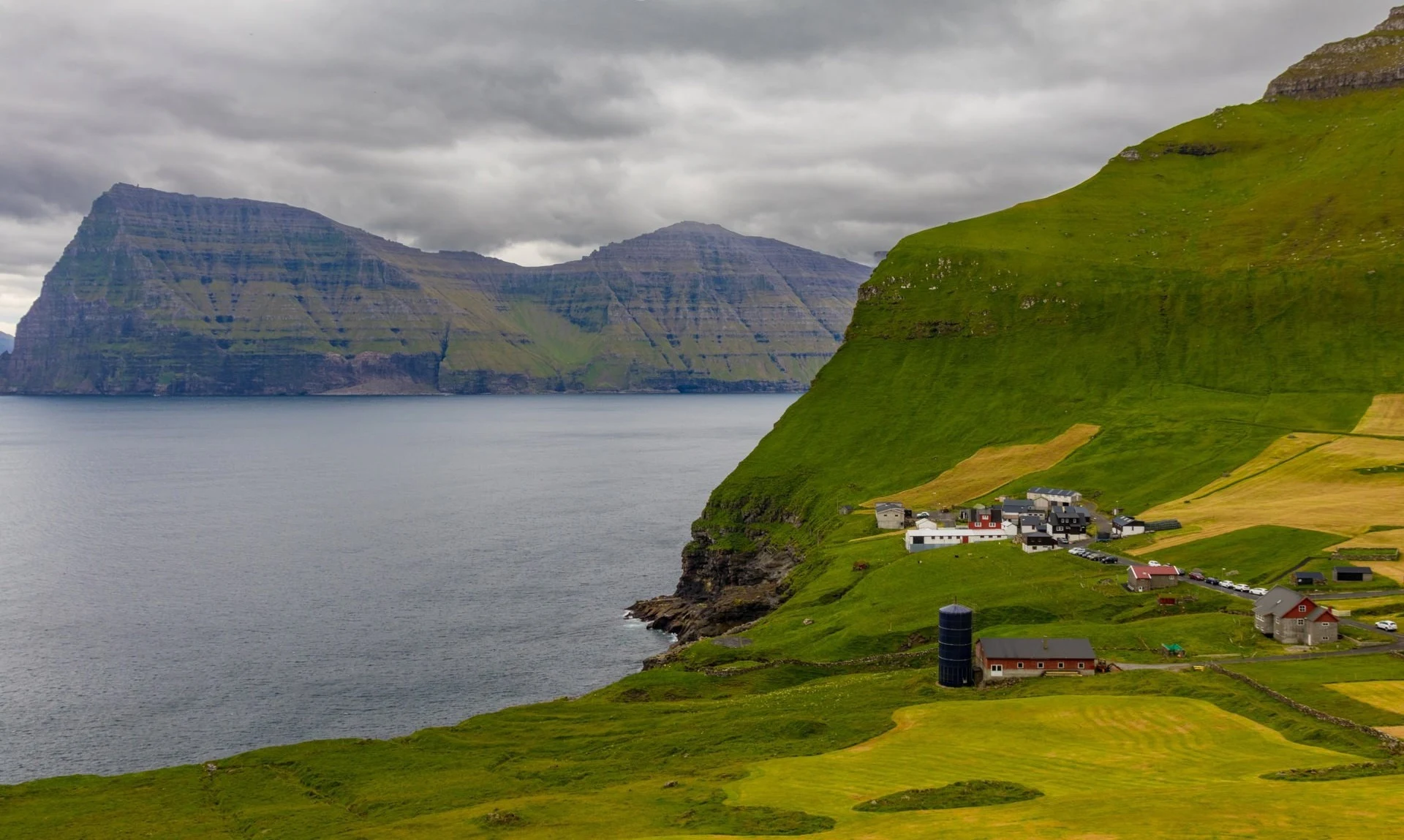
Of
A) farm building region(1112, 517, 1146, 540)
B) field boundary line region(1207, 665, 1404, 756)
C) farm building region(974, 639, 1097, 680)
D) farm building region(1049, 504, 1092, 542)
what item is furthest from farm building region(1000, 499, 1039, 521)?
field boundary line region(1207, 665, 1404, 756)

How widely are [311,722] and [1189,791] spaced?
94676 millimetres

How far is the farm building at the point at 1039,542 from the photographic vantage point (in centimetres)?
15075

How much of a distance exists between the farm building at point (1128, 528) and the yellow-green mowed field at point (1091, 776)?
7140 cm

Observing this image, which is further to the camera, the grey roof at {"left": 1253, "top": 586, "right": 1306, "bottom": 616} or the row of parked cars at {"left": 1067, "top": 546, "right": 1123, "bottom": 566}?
the row of parked cars at {"left": 1067, "top": 546, "right": 1123, "bottom": 566}

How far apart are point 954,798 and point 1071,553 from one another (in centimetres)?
8786

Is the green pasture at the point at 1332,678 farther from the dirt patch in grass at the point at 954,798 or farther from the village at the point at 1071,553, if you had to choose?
the dirt patch in grass at the point at 954,798

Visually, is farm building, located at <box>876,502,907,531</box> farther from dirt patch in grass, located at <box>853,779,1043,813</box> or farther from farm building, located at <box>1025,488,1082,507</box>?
dirt patch in grass, located at <box>853,779,1043,813</box>

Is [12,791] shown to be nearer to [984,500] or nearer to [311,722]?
[311,722]

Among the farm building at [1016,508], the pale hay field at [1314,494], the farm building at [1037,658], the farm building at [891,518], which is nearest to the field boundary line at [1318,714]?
the farm building at [1037,658]

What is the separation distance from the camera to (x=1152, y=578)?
408 ft

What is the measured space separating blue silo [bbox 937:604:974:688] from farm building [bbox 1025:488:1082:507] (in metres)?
→ 81.0

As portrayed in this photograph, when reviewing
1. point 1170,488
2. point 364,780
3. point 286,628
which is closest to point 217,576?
point 286,628

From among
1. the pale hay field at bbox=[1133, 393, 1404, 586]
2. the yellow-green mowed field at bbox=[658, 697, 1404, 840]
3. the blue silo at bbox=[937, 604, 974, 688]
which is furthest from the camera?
the pale hay field at bbox=[1133, 393, 1404, 586]

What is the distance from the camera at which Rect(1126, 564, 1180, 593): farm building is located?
124m
